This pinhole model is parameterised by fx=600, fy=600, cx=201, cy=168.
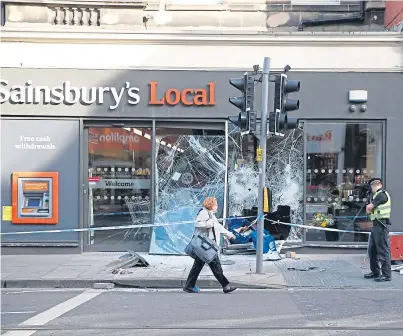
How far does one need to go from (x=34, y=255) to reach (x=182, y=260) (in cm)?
334

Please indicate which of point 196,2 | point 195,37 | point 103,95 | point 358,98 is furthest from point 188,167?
point 358,98

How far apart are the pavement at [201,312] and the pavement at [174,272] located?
34 centimetres

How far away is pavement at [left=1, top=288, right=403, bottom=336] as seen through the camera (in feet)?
22.9

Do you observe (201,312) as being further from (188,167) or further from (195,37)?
(195,37)

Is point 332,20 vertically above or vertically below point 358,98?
above

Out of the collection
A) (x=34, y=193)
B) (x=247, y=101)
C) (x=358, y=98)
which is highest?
(x=358, y=98)

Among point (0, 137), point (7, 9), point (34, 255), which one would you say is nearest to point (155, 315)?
point (34, 255)

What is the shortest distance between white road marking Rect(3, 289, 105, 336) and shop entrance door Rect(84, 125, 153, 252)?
3.67 metres

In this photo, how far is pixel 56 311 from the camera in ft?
26.4

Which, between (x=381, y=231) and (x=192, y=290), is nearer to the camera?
(x=192, y=290)

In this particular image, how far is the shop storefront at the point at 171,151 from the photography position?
515 inches

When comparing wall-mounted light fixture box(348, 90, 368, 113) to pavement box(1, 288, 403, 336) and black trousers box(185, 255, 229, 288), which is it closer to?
pavement box(1, 288, 403, 336)

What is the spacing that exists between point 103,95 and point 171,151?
75.9 inches

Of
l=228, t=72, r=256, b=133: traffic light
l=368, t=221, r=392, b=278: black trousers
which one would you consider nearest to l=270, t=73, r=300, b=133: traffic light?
l=228, t=72, r=256, b=133: traffic light
